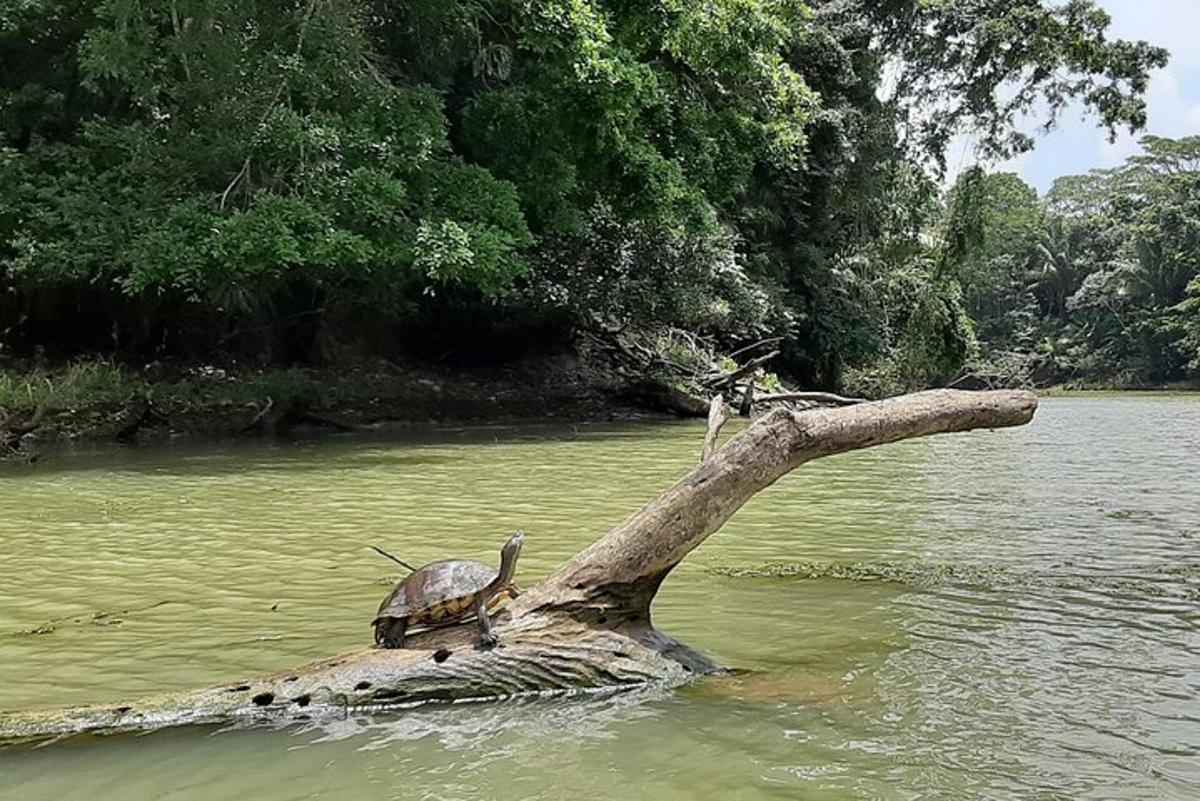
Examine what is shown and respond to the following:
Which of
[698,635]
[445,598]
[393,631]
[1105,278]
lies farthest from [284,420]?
[1105,278]

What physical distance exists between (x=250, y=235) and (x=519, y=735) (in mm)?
10777

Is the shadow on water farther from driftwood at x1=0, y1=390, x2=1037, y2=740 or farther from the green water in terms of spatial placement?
driftwood at x1=0, y1=390, x2=1037, y2=740

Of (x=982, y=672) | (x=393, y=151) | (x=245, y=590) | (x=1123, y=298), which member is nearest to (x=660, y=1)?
(x=393, y=151)

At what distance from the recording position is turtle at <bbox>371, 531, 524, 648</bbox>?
4196mm

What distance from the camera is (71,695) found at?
165 inches

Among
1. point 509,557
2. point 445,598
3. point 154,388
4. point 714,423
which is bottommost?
point 445,598

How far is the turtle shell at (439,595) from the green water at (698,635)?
0.39m

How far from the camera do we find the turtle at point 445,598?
165 inches

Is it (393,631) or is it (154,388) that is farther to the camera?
(154,388)

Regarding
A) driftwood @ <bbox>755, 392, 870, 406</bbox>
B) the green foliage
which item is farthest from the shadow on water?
the green foliage

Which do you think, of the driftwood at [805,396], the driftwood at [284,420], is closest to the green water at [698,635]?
the driftwood at [805,396]

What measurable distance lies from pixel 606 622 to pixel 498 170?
13711mm

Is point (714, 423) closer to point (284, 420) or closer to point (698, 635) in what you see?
point (698, 635)

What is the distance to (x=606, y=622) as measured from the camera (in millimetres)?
4391
